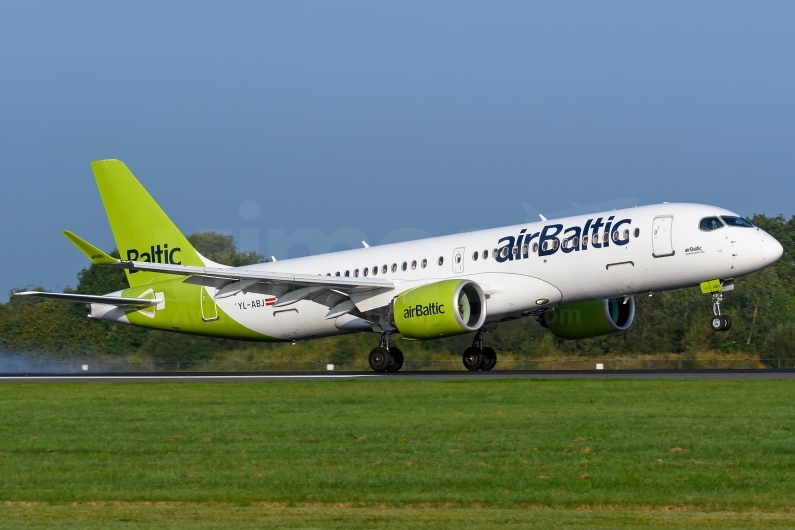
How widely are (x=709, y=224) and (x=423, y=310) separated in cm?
790

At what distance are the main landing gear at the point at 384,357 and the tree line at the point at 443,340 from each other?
230 centimetres

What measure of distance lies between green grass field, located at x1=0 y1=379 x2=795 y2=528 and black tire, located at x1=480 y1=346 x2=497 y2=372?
11.8 meters

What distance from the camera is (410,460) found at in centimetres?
1499

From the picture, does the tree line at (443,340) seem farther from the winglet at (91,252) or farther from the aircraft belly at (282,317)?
the winglet at (91,252)

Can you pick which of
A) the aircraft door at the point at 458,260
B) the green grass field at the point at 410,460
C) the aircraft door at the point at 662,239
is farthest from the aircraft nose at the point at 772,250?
the aircraft door at the point at 458,260

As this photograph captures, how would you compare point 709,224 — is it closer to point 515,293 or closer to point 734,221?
point 734,221

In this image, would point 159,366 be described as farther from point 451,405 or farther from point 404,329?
point 451,405

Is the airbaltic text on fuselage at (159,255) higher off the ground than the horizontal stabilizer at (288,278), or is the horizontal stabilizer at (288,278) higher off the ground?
the airbaltic text on fuselage at (159,255)

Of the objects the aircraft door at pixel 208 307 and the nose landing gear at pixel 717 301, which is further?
the aircraft door at pixel 208 307

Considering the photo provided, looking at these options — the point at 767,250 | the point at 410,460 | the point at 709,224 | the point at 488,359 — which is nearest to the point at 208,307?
the point at 488,359

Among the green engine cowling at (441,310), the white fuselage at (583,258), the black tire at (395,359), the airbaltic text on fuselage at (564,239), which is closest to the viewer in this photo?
the white fuselage at (583,258)

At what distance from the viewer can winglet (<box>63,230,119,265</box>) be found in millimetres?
30469

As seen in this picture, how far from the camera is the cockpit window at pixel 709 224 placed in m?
29.9

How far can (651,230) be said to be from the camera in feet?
99.2
